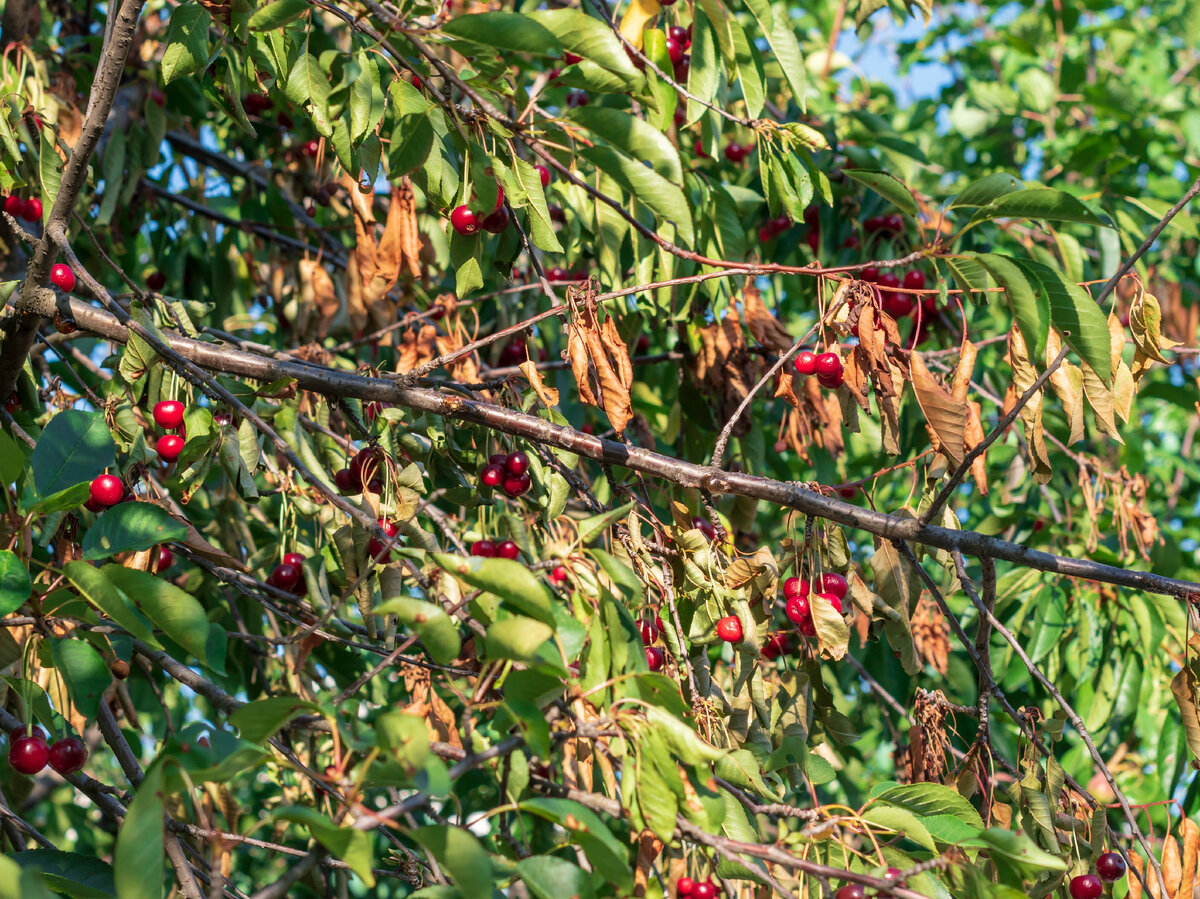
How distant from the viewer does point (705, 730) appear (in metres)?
1.56

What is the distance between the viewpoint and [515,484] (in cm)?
181

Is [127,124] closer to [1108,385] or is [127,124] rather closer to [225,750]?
[225,750]

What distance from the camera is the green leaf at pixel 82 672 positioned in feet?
4.17

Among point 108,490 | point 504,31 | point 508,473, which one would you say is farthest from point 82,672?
point 504,31

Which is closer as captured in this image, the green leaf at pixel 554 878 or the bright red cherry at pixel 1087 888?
the green leaf at pixel 554 878

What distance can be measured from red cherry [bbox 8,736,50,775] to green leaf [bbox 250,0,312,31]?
108 centimetres

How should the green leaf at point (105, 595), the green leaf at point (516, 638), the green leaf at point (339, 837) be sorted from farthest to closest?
the green leaf at point (105, 595)
the green leaf at point (516, 638)
the green leaf at point (339, 837)

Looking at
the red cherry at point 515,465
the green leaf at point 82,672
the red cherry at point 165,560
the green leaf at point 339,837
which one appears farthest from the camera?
the red cherry at point 165,560

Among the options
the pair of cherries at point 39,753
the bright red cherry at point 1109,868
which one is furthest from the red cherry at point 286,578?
the bright red cherry at point 1109,868

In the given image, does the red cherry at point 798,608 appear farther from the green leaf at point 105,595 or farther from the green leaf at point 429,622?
the green leaf at point 105,595

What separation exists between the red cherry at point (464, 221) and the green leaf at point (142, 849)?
110 centimetres

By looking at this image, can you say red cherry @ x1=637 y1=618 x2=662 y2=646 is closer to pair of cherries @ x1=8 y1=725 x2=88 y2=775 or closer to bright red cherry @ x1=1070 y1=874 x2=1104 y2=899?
bright red cherry @ x1=1070 y1=874 x2=1104 y2=899

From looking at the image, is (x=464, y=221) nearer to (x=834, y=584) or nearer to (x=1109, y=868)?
(x=834, y=584)

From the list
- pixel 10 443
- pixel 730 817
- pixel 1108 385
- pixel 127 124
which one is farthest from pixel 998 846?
pixel 127 124
